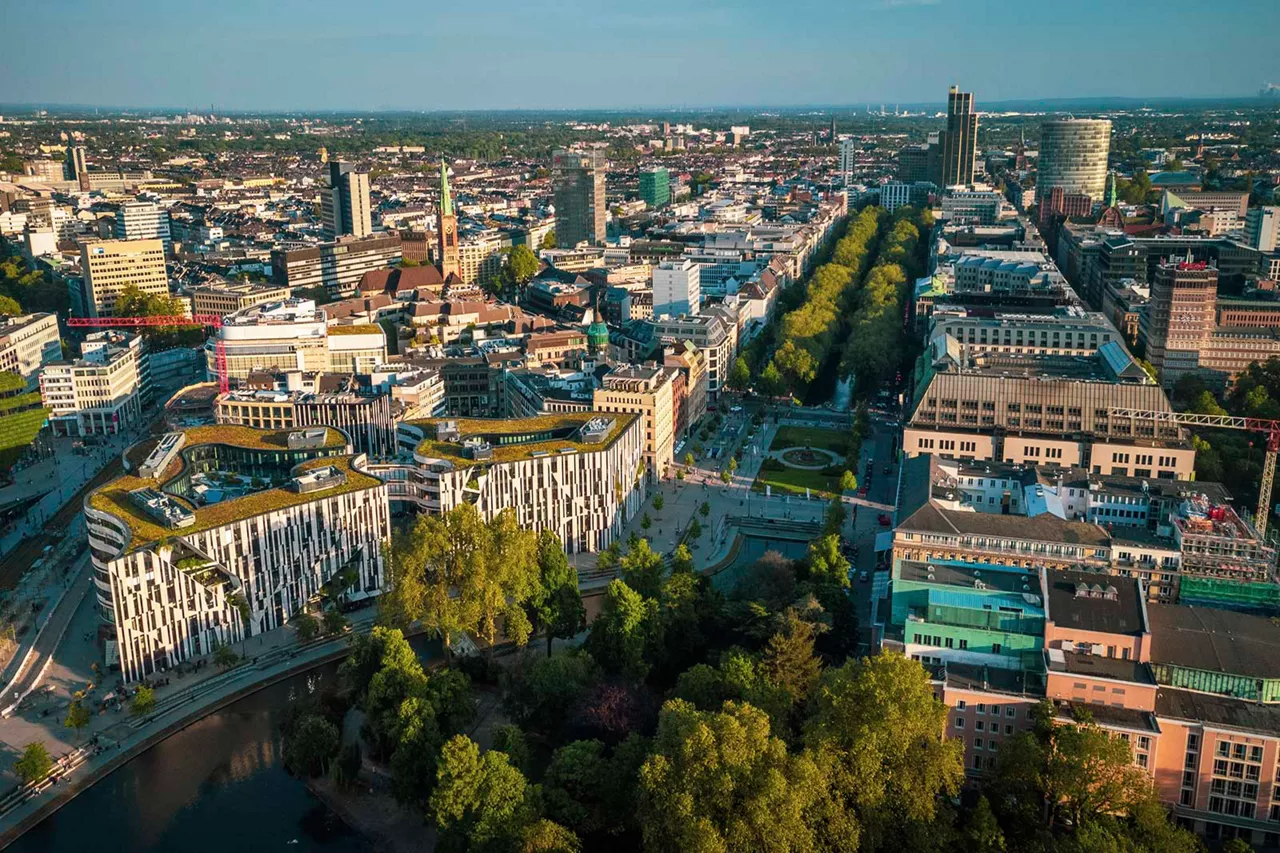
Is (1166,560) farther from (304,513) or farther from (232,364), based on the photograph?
(232,364)

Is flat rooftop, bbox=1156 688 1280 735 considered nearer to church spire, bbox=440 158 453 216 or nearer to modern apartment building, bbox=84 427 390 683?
modern apartment building, bbox=84 427 390 683

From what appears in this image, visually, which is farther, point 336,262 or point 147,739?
point 336,262

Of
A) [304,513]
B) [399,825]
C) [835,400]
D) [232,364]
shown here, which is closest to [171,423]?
[232,364]

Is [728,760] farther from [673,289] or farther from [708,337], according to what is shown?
[673,289]

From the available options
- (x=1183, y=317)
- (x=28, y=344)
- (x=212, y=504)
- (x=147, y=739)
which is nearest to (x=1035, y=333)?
(x=1183, y=317)

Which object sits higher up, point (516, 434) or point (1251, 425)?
point (516, 434)

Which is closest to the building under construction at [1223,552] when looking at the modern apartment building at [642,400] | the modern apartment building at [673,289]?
the modern apartment building at [642,400]

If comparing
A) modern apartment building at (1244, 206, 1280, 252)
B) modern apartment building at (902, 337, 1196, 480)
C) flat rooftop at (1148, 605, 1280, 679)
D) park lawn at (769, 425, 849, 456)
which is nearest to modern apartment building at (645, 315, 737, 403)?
park lawn at (769, 425, 849, 456)
